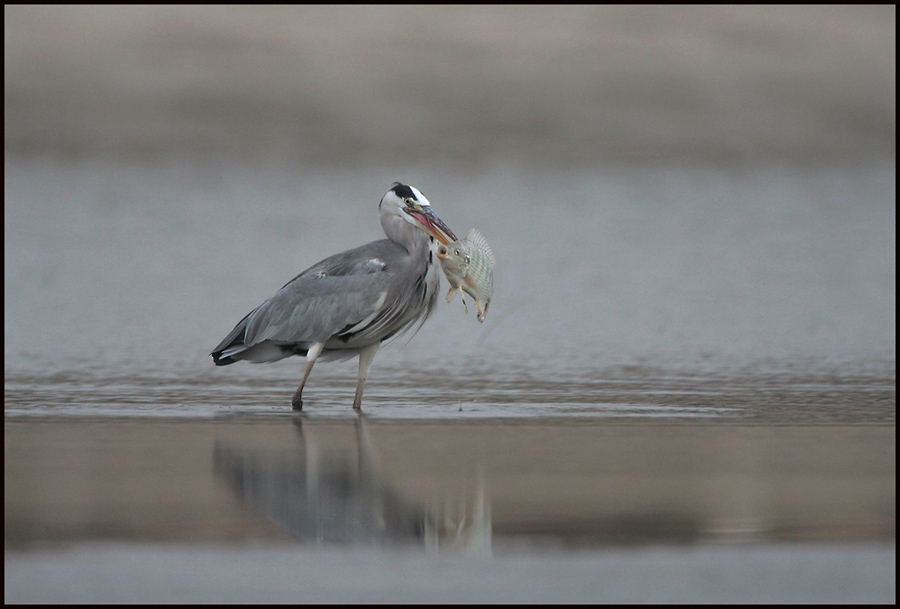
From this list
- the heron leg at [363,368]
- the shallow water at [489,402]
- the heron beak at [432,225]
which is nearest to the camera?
the shallow water at [489,402]

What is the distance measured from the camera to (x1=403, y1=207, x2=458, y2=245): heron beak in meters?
10.3

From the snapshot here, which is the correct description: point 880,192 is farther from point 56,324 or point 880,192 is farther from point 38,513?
point 38,513

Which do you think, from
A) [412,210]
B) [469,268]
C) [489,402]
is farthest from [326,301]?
[489,402]

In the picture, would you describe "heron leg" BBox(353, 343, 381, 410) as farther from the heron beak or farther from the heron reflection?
the heron reflection

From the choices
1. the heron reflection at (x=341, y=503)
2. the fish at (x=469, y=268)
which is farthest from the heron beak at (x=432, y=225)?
the heron reflection at (x=341, y=503)

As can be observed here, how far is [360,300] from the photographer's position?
1016 cm

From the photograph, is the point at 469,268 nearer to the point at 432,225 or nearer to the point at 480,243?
the point at 480,243

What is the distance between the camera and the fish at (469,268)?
10000mm

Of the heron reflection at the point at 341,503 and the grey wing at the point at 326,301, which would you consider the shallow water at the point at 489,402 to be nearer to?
the heron reflection at the point at 341,503

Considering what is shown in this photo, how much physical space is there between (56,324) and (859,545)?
1013 cm

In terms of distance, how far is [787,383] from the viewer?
442 inches

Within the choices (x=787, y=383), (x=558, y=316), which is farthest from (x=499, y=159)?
(x=787, y=383)

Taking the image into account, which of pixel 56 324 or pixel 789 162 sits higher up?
pixel 789 162

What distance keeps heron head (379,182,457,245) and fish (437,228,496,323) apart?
0.24m
